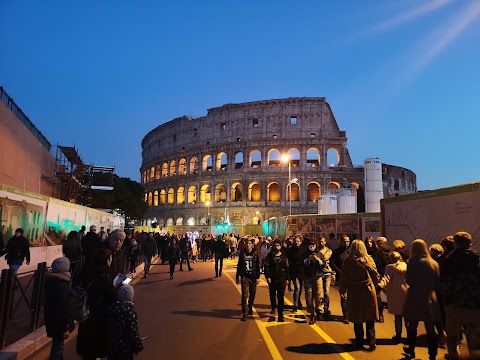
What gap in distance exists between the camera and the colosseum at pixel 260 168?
55594mm

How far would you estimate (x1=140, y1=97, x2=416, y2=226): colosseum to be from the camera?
182 feet

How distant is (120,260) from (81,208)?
10.0 meters

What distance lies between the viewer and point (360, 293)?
609 centimetres

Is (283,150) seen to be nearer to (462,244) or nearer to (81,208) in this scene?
(81,208)

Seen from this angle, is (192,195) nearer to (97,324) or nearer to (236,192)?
(236,192)

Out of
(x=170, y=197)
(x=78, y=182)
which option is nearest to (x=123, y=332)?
(x=78, y=182)

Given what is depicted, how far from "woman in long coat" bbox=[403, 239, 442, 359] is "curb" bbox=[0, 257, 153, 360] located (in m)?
5.52

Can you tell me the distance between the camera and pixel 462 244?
4902mm

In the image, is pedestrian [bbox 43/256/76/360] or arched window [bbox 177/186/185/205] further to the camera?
arched window [bbox 177/186/185/205]

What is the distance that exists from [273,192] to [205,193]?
10927 millimetres

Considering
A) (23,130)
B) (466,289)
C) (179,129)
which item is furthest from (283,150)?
(466,289)

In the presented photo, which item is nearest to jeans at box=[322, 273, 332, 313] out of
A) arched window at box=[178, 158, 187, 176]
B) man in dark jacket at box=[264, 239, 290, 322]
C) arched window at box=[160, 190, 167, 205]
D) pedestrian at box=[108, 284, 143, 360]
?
man in dark jacket at box=[264, 239, 290, 322]

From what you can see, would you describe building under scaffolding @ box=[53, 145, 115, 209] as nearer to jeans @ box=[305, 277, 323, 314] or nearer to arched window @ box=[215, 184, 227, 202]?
arched window @ box=[215, 184, 227, 202]

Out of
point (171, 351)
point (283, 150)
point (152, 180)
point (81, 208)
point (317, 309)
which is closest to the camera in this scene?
point (171, 351)
